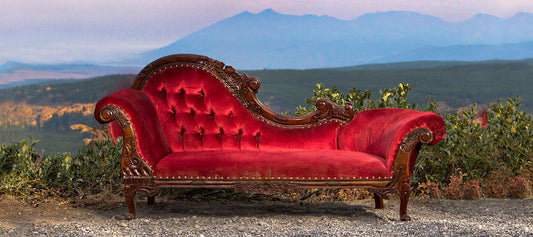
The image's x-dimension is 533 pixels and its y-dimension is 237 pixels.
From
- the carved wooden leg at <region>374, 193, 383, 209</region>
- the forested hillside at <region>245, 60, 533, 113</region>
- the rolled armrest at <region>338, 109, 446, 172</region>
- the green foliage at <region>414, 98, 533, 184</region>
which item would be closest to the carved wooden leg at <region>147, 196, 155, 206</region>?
the rolled armrest at <region>338, 109, 446, 172</region>

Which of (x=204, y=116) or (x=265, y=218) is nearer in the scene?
(x=265, y=218)

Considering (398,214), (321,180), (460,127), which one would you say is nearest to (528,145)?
(460,127)

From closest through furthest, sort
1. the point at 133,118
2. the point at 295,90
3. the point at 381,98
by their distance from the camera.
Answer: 1. the point at 133,118
2. the point at 381,98
3. the point at 295,90

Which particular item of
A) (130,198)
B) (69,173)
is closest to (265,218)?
(130,198)

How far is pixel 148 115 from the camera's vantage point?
3949mm

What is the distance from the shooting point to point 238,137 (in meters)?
4.36

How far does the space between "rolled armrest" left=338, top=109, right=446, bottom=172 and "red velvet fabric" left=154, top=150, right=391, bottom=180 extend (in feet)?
0.55

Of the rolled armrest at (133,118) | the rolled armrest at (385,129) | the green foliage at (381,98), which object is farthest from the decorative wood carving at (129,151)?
the green foliage at (381,98)

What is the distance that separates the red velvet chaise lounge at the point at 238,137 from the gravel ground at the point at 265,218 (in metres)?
0.22

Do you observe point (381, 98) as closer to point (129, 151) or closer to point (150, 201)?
point (150, 201)

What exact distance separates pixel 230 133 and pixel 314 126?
2.32 ft

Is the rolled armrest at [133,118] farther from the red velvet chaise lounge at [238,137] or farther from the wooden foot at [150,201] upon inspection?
the wooden foot at [150,201]

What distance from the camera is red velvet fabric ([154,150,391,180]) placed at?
3541 mm

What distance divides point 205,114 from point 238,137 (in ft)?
1.12
